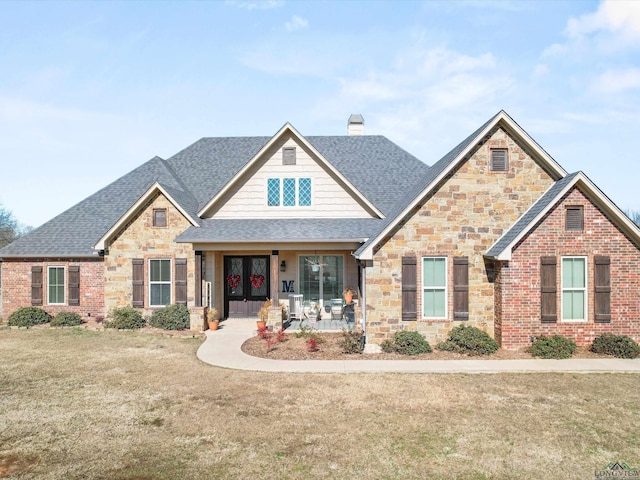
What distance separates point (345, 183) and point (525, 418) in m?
12.0

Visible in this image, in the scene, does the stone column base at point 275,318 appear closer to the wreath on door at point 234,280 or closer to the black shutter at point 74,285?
the wreath on door at point 234,280

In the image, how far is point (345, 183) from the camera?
17797mm

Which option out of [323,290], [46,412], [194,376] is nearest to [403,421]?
[194,376]

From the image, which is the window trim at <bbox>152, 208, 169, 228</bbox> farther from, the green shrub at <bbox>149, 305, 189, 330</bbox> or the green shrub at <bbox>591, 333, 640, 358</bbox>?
the green shrub at <bbox>591, 333, 640, 358</bbox>

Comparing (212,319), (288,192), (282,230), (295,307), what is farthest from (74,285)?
(288,192)

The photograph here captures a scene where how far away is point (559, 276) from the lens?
40.7 feet

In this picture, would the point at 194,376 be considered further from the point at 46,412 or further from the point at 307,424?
the point at 307,424

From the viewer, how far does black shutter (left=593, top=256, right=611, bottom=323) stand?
484 inches

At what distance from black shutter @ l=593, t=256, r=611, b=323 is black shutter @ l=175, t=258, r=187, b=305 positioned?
14553 mm

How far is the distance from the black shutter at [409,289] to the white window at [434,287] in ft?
1.11

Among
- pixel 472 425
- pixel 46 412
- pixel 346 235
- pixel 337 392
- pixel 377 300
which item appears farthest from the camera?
pixel 346 235

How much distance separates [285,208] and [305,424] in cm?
1182

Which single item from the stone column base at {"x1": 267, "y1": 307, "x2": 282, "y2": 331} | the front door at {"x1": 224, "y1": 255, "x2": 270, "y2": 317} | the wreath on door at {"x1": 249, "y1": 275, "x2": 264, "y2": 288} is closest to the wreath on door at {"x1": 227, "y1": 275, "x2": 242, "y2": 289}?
the front door at {"x1": 224, "y1": 255, "x2": 270, "y2": 317}

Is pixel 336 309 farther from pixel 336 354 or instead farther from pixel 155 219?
pixel 155 219
